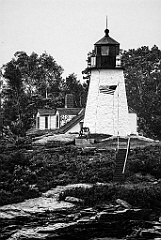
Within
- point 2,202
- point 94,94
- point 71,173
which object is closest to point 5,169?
point 71,173

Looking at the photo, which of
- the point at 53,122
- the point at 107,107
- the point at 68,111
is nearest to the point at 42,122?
the point at 53,122

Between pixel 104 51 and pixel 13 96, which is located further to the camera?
pixel 13 96

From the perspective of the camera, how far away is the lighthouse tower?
39500 millimetres

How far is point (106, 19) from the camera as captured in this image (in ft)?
136

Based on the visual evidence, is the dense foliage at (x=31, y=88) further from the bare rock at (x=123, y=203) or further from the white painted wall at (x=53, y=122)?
the bare rock at (x=123, y=203)

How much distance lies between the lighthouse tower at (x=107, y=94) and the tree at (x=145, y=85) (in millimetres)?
11091

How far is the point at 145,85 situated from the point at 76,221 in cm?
4091

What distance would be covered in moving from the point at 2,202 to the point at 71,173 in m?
6.03

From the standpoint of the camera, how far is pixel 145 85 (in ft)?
202

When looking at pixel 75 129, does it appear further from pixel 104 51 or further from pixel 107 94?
pixel 104 51

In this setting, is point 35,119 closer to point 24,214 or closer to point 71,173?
point 71,173

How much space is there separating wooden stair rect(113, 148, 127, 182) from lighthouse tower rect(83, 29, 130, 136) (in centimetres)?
632

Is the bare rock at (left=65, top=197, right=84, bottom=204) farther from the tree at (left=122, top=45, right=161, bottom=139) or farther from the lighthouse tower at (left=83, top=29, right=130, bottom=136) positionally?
the tree at (left=122, top=45, right=161, bottom=139)

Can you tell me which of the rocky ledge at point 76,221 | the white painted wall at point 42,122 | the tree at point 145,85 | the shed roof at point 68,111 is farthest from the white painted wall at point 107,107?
the rocky ledge at point 76,221
